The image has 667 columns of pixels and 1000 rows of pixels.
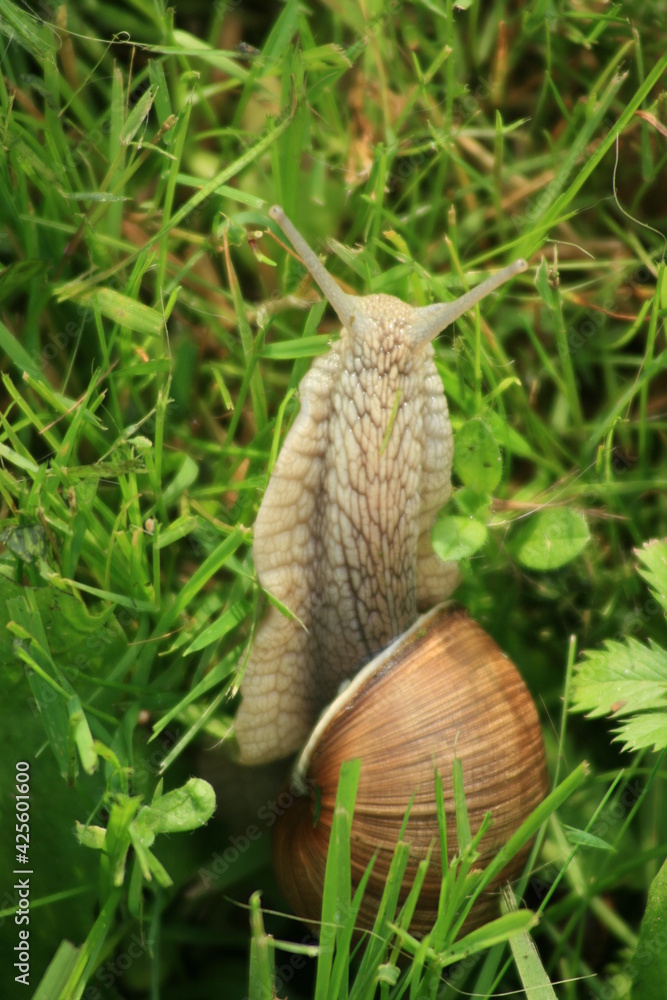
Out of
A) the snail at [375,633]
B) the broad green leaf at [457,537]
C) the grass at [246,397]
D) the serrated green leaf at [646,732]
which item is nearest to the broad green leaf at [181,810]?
the grass at [246,397]

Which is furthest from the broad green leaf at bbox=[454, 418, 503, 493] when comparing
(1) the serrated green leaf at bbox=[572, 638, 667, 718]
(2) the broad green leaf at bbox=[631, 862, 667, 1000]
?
(2) the broad green leaf at bbox=[631, 862, 667, 1000]

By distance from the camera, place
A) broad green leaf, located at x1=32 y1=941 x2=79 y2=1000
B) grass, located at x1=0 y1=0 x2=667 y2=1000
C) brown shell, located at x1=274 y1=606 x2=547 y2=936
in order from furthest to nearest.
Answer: grass, located at x1=0 y1=0 x2=667 y2=1000
brown shell, located at x1=274 y1=606 x2=547 y2=936
broad green leaf, located at x1=32 y1=941 x2=79 y2=1000

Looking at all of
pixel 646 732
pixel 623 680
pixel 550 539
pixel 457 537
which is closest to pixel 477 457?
pixel 457 537

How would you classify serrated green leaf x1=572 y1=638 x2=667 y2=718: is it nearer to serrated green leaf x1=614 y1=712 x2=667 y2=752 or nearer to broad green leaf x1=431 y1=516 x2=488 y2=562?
serrated green leaf x1=614 y1=712 x2=667 y2=752

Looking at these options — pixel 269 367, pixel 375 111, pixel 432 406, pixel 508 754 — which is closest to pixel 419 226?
pixel 375 111

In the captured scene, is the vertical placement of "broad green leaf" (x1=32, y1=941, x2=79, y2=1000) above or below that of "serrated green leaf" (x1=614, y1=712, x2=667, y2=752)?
below

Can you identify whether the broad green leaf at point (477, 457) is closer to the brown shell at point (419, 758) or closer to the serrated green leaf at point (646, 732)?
the brown shell at point (419, 758)

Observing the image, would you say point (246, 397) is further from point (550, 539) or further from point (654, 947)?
point (654, 947)
